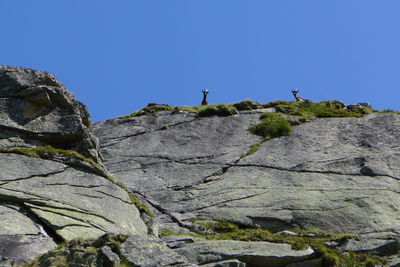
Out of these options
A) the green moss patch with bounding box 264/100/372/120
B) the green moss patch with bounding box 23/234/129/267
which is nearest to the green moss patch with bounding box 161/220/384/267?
the green moss patch with bounding box 23/234/129/267

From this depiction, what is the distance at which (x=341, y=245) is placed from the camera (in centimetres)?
1842

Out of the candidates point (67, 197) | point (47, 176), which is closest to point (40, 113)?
point (47, 176)

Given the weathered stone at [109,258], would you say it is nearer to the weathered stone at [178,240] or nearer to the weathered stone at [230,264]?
the weathered stone at [230,264]

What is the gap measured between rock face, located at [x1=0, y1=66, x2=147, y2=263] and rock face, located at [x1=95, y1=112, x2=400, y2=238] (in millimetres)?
3196

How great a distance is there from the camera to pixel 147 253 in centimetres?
1436

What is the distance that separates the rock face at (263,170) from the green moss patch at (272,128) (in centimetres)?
34

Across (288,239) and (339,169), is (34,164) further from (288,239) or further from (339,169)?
(339,169)

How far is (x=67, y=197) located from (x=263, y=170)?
8.95 meters

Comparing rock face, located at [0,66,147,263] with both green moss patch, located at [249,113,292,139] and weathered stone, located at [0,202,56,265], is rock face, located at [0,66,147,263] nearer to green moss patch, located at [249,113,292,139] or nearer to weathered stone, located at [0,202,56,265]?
weathered stone, located at [0,202,56,265]

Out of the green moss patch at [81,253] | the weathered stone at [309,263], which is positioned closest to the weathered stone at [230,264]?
the weathered stone at [309,263]

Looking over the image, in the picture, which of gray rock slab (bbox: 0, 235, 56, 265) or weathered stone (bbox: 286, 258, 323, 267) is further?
weathered stone (bbox: 286, 258, 323, 267)

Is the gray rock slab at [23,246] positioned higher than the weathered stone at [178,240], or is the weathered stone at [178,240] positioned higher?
the weathered stone at [178,240]

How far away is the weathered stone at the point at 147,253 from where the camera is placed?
551 inches

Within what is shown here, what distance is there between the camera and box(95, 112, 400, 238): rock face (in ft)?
71.9
